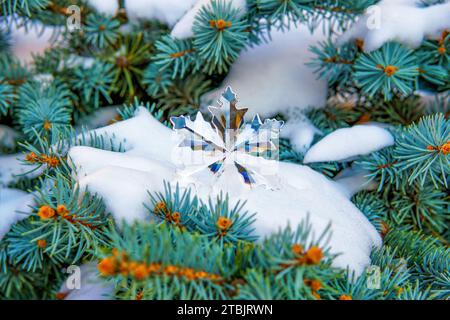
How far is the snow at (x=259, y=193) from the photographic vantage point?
50cm

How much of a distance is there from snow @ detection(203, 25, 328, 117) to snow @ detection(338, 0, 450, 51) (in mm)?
112

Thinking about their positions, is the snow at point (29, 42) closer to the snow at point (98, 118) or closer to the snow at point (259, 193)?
the snow at point (98, 118)

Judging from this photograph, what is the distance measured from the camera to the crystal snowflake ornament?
1.78 ft

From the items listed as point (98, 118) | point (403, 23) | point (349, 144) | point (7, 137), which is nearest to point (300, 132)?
point (349, 144)

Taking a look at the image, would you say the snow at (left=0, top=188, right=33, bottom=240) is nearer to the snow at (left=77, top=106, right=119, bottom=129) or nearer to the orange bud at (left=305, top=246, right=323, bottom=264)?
the snow at (left=77, top=106, right=119, bottom=129)

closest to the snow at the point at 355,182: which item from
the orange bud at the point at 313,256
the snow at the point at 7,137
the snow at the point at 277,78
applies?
the snow at the point at 277,78

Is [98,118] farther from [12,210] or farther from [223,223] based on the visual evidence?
[223,223]

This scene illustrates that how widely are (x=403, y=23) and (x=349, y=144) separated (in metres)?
0.19

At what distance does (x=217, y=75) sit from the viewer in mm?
766

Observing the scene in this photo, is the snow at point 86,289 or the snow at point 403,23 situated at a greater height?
the snow at point 403,23

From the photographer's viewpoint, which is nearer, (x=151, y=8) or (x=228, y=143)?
(x=228, y=143)

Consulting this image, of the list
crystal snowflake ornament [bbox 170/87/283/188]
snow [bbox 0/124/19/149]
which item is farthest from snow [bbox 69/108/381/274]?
snow [bbox 0/124/19/149]

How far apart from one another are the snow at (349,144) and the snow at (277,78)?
0.13m

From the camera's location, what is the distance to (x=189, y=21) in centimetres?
68
